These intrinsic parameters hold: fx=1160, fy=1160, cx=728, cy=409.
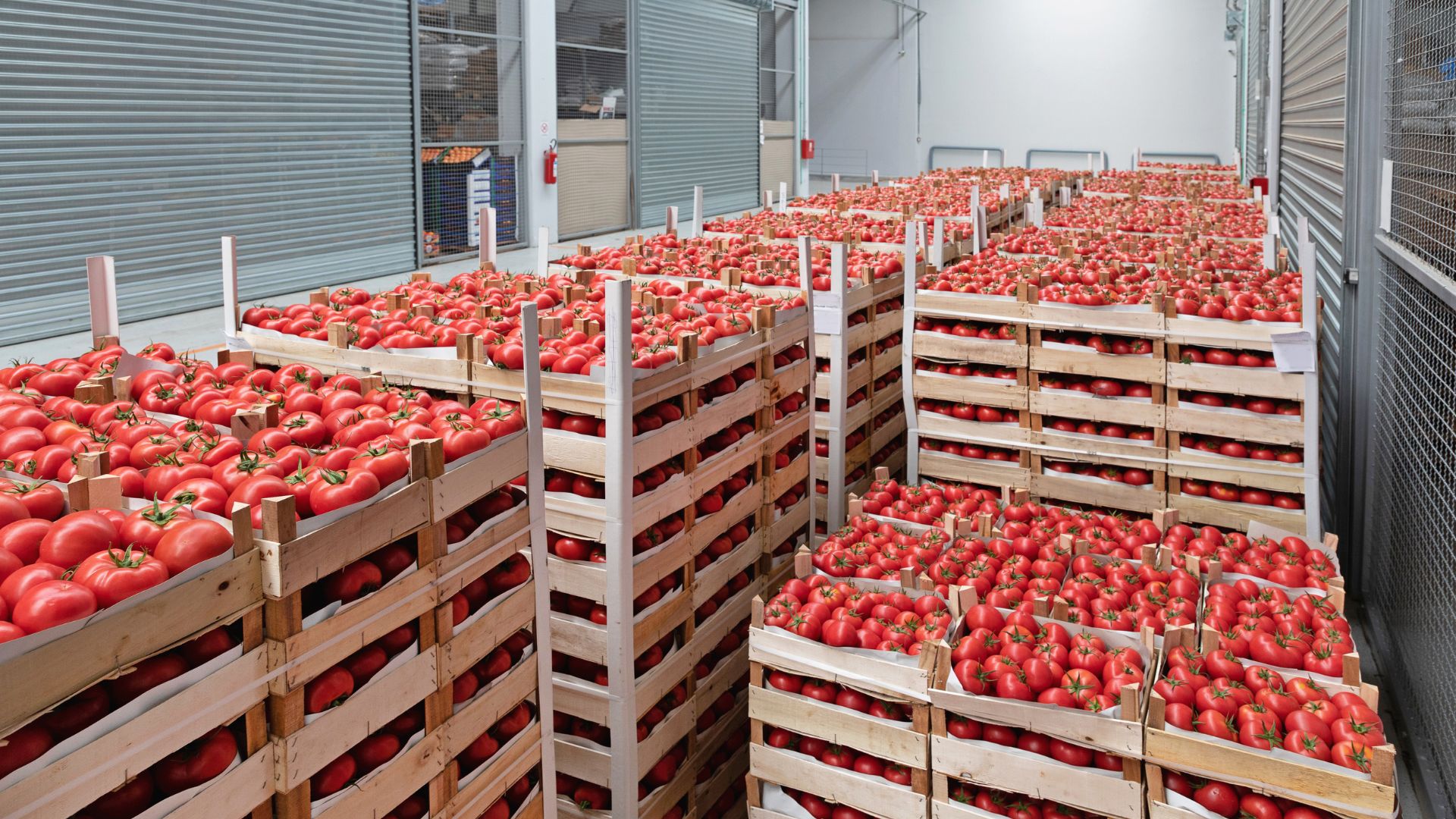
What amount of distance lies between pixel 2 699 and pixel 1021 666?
2560 mm

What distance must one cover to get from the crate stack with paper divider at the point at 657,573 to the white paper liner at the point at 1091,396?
1.62 m

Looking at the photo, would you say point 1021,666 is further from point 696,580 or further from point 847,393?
point 847,393

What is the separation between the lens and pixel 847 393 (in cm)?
601

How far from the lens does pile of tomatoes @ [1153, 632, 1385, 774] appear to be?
2.99 metres

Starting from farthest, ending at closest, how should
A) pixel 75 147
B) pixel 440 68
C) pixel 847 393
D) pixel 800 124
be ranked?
pixel 800 124, pixel 440 68, pixel 75 147, pixel 847 393

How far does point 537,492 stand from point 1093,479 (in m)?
3.29

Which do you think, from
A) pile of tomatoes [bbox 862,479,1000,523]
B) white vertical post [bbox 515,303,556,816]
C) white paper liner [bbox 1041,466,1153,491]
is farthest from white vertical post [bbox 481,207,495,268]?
white vertical post [bbox 515,303,556,816]

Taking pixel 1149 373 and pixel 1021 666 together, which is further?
pixel 1149 373

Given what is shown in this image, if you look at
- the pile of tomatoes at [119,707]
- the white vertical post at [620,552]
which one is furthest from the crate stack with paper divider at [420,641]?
the white vertical post at [620,552]

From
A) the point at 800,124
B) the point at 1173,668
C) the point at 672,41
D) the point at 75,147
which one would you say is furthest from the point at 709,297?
the point at 800,124

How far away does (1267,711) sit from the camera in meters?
3.13

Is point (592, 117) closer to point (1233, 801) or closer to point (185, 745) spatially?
point (1233, 801)

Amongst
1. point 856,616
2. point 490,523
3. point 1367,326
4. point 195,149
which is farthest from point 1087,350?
point 195,149

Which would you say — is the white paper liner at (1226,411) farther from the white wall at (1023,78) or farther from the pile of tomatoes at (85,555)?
the white wall at (1023,78)
